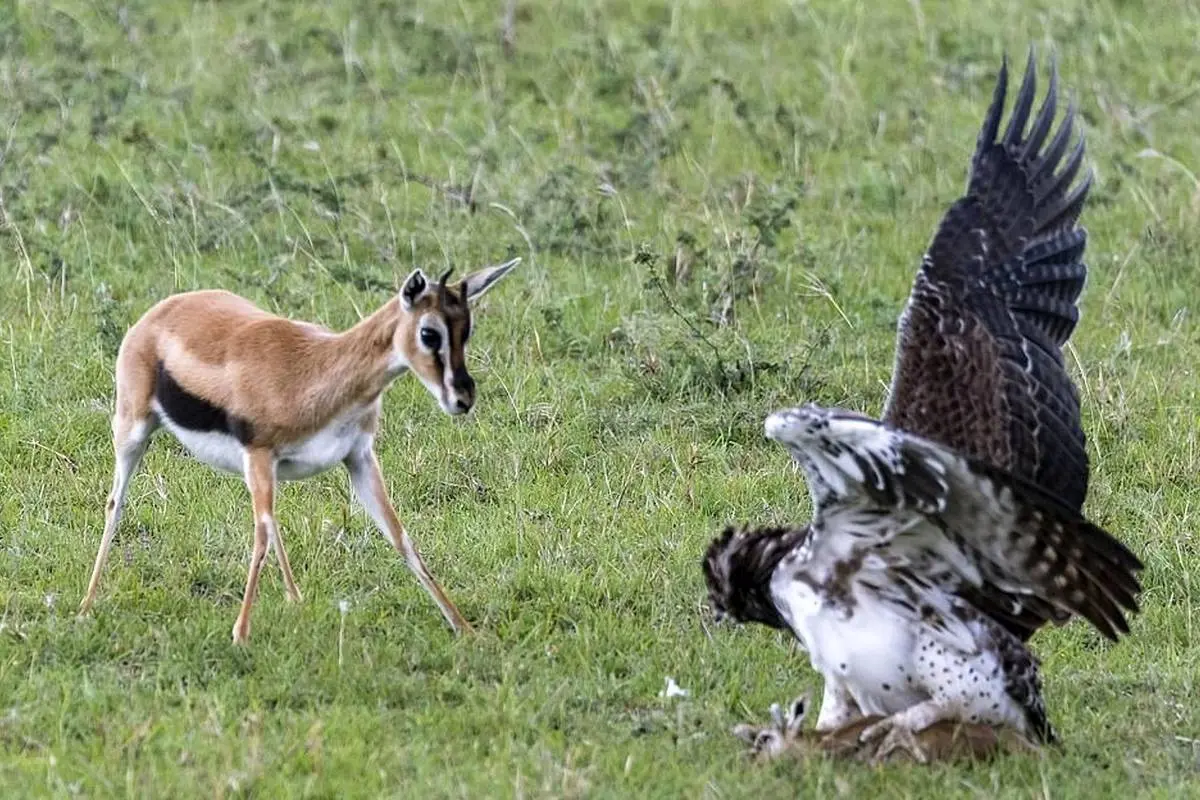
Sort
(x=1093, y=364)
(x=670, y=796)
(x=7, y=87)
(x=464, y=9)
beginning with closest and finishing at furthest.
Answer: (x=670, y=796)
(x=1093, y=364)
(x=7, y=87)
(x=464, y=9)

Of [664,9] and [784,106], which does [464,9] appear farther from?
[784,106]

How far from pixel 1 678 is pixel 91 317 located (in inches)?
136

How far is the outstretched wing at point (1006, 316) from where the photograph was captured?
663 centimetres

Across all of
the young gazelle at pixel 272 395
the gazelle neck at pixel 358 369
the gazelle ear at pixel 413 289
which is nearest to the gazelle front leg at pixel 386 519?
the young gazelle at pixel 272 395

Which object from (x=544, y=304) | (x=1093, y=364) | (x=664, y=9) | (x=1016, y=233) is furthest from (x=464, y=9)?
(x=1016, y=233)

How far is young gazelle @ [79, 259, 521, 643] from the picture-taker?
6.75 m

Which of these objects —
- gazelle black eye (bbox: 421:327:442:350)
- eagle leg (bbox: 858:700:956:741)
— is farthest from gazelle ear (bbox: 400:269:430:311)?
eagle leg (bbox: 858:700:956:741)

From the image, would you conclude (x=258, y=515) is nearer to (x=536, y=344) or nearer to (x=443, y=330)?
(x=443, y=330)

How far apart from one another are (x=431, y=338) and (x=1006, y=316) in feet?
6.09

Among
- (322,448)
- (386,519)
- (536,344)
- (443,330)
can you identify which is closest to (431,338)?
(443,330)

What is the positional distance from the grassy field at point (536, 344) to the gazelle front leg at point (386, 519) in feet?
0.33

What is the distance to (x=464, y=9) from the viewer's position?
14.0 metres

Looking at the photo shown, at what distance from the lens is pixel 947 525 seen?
5883mm

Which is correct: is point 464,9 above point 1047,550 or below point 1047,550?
below
